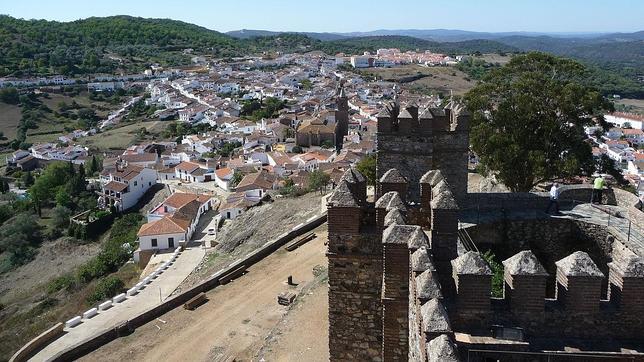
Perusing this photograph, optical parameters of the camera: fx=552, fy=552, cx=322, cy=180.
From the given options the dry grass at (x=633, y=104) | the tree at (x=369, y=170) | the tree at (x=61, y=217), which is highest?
the tree at (x=369, y=170)

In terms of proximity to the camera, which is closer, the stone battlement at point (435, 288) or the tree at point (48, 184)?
the stone battlement at point (435, 288)

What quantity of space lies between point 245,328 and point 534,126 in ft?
40.6

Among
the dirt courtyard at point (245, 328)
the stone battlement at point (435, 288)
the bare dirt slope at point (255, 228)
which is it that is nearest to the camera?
the stone battlement at point (435, 288)

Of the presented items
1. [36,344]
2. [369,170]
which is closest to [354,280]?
[36,344]

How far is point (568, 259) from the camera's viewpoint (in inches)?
225

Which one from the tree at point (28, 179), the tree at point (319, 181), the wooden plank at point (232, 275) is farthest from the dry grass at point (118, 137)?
the wooden plank at point (232, 275)

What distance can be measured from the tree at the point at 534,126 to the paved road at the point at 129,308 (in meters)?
13.1

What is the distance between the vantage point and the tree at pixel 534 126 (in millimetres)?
19484

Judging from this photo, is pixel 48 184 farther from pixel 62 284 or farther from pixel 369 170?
pixel 369 170

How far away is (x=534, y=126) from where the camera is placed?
65.5ft

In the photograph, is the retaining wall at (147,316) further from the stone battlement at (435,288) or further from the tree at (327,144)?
the tree at (327,144)

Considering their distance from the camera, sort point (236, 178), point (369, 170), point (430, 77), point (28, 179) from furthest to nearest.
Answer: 1. point (430, 77)
2. point (28, 179)
3. point (236, 178)
4. point (369, 170)

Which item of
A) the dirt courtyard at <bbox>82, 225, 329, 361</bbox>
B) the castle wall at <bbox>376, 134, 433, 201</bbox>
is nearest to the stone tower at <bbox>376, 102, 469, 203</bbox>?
the castle wall at <bbox>376, 134, 433, 201</bbox>

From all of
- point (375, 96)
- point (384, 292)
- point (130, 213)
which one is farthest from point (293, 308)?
point (375, 96)
